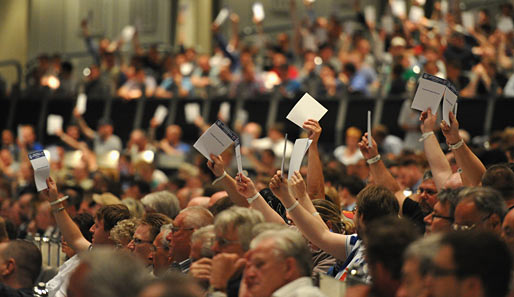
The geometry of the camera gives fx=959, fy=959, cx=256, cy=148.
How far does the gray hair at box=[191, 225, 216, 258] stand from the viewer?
4512 mm

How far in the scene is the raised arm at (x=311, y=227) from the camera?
189 inches

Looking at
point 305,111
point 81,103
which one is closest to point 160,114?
point 81,103

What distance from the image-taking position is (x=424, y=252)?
313 centimetres

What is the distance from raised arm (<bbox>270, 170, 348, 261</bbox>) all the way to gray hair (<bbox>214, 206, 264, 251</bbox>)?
0.38 meters

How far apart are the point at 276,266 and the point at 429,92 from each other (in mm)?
2156

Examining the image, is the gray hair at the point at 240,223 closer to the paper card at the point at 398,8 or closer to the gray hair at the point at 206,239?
the gray hair at the point at 206,239

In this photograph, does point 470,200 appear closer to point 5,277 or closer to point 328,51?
point 5,277

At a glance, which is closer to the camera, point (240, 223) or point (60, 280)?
point (240, 223)

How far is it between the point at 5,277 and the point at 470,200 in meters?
2.37

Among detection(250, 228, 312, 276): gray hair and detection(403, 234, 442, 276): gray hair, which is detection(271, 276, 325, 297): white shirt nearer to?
detection(250, 228, 312, 276): gray hair

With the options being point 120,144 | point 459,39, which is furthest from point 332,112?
point 120,144

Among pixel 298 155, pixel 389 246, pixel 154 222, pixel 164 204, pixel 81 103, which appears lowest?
pixel 81 103

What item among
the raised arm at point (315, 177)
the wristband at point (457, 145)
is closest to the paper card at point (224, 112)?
the raised arm at point (315, 177)

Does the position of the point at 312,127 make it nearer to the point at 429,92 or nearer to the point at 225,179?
the point at 225,179
